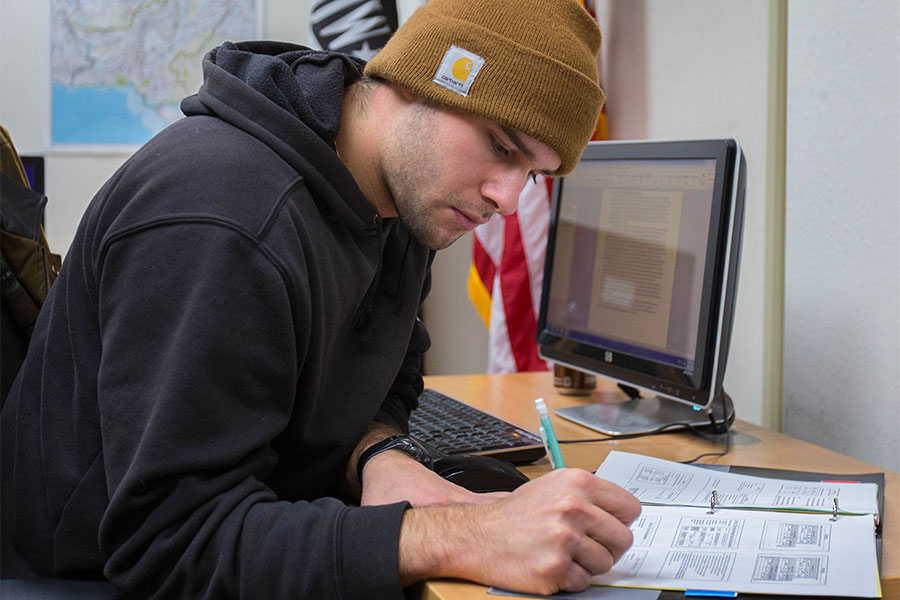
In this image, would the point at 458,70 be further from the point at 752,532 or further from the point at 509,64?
the point at 752,532

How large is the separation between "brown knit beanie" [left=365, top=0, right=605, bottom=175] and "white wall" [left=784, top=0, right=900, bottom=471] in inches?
19.2

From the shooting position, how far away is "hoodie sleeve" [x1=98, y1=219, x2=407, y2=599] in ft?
2.30

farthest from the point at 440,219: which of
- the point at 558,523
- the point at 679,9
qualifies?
the point at 679,9

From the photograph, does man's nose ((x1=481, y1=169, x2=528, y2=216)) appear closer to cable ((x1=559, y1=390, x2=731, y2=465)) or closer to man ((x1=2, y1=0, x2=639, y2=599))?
man ((x1=2, y1=0, x2=639, y2=599))

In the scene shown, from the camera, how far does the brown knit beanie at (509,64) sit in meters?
0.95

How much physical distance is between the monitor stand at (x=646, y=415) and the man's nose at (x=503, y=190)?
0.47m

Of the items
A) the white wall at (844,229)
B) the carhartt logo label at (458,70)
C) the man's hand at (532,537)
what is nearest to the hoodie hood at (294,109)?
the carhartt logo label at (458,70)

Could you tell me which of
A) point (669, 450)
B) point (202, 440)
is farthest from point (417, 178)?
point (669, 450)

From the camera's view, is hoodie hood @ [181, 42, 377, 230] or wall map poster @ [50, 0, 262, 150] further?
wall map poster @ [50, 0, 262, 150]

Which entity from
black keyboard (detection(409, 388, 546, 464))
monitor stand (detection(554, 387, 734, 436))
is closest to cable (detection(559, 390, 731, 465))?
monitor stand (detection(554, 387, 734, 436))

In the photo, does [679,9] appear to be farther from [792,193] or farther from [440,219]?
[440,219]

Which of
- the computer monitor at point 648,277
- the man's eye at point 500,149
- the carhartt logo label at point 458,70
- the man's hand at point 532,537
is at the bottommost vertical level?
the man's hand at point 532,537

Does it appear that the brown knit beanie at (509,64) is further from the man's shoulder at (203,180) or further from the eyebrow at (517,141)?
the man's shoulder at (203,180)

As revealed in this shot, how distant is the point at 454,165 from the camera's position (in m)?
0.99
